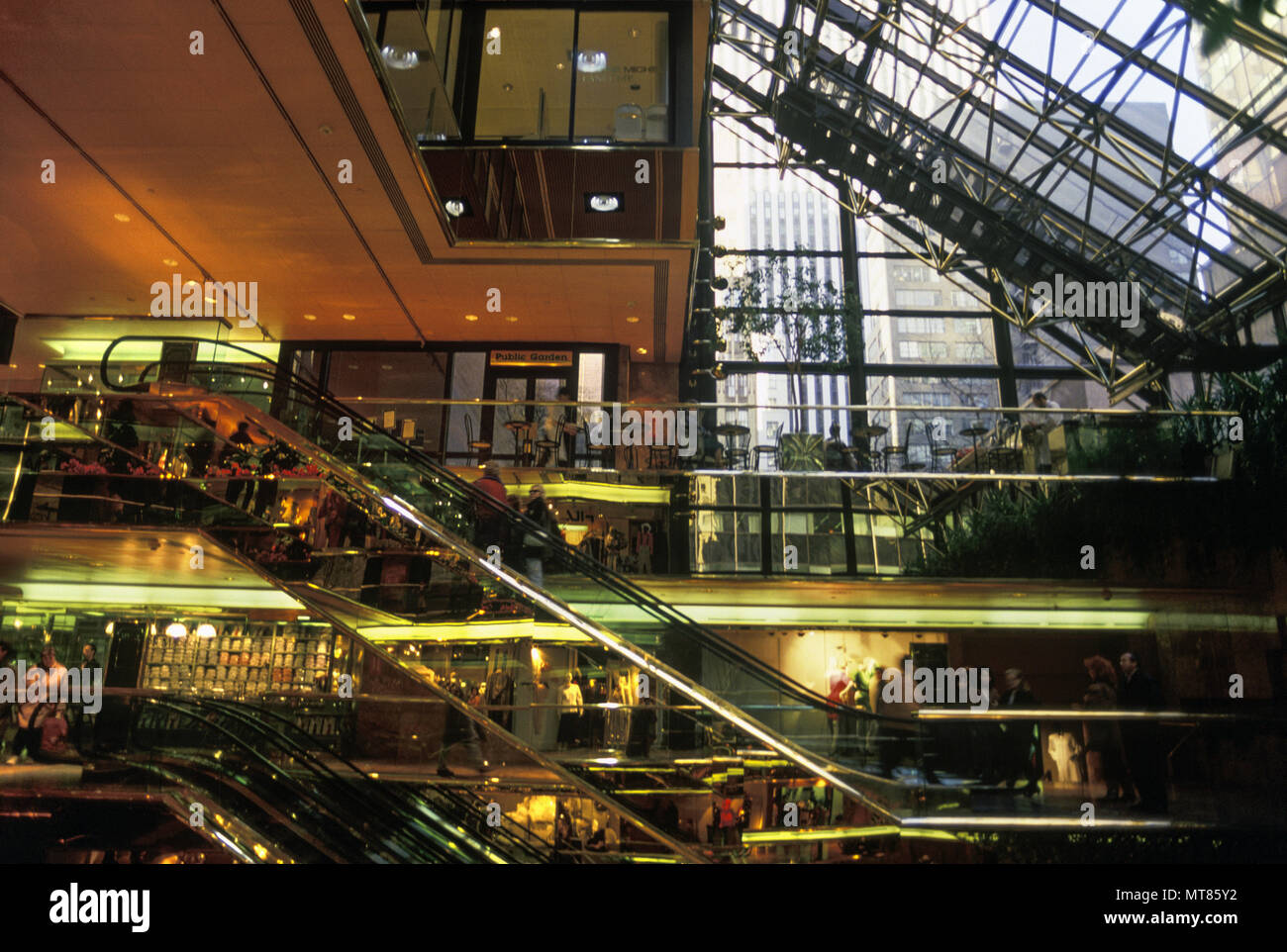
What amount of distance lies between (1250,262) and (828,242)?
8.50m

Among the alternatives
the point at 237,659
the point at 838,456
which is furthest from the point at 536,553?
the point at 237,659

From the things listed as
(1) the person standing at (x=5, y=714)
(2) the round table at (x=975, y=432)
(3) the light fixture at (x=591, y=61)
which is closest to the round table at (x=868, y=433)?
(2) the round table at (x=975, y=432)

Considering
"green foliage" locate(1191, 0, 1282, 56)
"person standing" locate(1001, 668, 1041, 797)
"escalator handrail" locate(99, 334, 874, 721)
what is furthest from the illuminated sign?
"green foliage" locate(1191, 0, 1282, 56)

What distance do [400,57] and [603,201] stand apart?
9.46 ft

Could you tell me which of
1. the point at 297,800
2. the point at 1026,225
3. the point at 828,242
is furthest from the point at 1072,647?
the point at 828,242

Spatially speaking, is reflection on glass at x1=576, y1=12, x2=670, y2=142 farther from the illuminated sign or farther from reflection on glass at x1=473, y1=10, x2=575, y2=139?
the illuminated sign

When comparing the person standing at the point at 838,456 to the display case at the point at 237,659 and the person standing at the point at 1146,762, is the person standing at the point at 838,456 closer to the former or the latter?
the person standing at the point at 1146,762

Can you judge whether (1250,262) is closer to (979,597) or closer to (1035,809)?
(979,597)

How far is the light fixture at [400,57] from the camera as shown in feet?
31.2

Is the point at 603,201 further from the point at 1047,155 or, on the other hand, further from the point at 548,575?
the point at 1047,155

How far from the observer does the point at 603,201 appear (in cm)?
1102

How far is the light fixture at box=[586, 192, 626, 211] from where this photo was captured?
10.9 meters

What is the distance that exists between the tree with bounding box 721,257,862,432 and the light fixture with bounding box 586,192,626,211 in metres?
7.27

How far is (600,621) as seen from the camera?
230 inches
